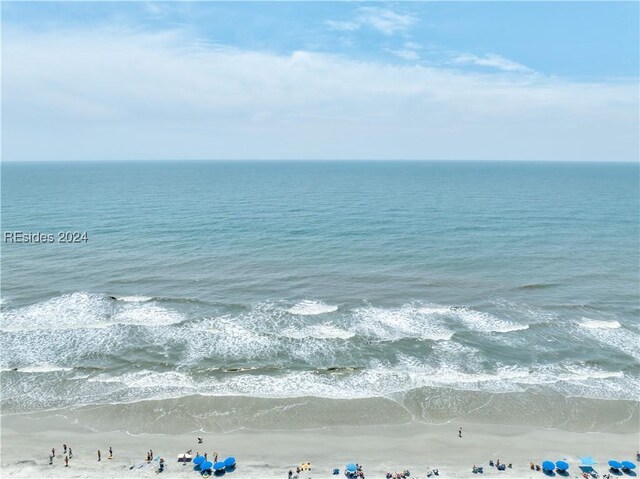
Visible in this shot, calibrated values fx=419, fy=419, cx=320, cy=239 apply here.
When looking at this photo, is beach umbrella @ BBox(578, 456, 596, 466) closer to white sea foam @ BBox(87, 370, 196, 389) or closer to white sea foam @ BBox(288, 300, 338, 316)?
white sea foam @ BBox(288, 300, 338, 316)

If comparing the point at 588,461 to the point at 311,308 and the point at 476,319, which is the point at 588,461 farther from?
the point at 311,308

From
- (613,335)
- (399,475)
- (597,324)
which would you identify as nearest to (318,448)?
(399,475)

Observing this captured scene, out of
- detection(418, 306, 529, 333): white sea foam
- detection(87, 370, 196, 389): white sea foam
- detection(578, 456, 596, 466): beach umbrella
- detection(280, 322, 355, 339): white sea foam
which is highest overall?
detection(418, 306, 529, 333): white sea foam

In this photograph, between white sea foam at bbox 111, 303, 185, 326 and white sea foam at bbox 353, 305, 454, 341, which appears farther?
white sea foam at bbox 111, 303, 185, 326

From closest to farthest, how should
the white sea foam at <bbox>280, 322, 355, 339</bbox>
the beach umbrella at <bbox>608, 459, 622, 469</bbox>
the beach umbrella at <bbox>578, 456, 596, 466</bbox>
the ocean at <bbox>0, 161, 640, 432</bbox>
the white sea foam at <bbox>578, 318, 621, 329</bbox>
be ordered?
the beach umbrella at <bbox>608, 459, 622, 469</bbox> → the beach umbrella at <bbox>578, 456, 596, 466</bbox> → the ocean at <bbox>0, 161, 640, 432</bbox> → the white sea foam at <bbox>280, 322, 355, 339</bbox> → the white sea foam at <bbox>578, 318, 621, 329</bbox>

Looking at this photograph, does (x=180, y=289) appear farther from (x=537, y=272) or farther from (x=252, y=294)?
(x=537, y=272)

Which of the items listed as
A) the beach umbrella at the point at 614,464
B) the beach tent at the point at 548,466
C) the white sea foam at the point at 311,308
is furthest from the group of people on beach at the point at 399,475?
the white sea foam at the point at 311,308

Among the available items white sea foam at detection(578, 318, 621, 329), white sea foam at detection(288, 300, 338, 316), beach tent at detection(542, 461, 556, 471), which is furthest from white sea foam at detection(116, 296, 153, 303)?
white sea foam at detection(578, 318, 621, 329)
